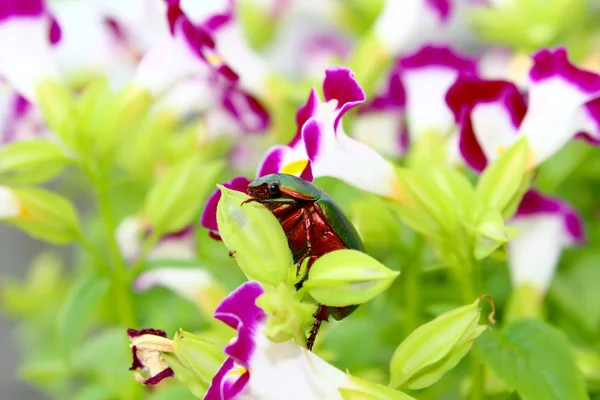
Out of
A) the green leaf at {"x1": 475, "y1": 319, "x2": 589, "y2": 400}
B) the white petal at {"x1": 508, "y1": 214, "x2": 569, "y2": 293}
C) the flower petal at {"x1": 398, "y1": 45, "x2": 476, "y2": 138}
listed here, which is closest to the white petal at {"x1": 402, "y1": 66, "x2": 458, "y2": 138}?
the flower petal at {"x1": 398, "y1": 45, "x2": 476, "y2": 138}

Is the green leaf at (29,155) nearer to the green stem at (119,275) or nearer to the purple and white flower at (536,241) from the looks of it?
the green stem at (119,275)

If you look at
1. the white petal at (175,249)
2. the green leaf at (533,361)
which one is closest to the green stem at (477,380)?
the green leaf at (533,361)

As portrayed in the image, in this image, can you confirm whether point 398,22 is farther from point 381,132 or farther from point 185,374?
point 185,374

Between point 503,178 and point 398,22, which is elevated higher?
point 398,22

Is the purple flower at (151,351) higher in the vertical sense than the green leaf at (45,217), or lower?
lower

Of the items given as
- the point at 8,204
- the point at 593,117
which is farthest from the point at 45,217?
the point at 593,117

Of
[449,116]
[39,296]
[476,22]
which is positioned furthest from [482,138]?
[39,296]
